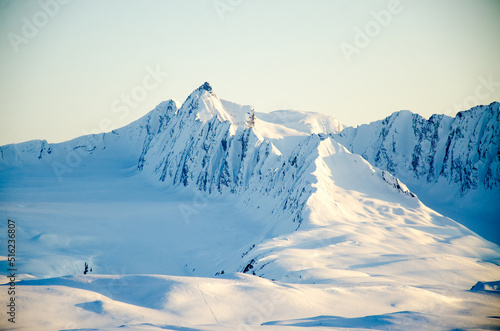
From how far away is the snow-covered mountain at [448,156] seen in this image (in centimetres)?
12369

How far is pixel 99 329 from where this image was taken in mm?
23047

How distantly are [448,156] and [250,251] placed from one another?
103600 mm

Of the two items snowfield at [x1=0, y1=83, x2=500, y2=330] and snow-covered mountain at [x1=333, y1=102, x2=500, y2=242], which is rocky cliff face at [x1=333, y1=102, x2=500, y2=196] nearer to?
snow-covered mountain at [x1=333, y1=102, x2=500, y2=242]

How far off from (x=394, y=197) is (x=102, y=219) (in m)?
67.8

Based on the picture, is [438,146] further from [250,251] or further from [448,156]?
[250,251]

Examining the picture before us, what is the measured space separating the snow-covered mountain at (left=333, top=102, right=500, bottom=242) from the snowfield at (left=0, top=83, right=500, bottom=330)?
7.77 metres

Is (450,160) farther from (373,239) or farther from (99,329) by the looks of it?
(99,329)

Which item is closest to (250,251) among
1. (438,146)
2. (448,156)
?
(448,156)

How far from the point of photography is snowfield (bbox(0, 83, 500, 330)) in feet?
89.7

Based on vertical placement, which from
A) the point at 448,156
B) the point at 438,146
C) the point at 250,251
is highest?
the point at 438,146

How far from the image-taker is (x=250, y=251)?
63.7 m

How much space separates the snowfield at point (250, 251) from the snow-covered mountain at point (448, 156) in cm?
777

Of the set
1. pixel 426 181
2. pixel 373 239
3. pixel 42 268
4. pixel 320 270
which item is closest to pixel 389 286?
pixel 320 270

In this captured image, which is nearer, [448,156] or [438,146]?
[448,156]
